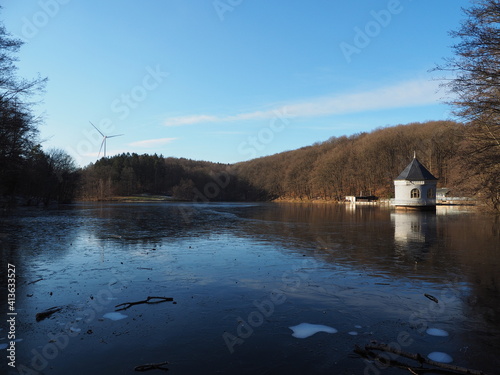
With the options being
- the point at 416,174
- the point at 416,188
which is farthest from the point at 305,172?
the point at 416,188

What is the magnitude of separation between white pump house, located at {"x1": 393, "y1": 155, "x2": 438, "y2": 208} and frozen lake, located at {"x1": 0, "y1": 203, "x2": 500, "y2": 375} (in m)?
33.3

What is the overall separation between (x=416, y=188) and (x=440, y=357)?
43861 mm

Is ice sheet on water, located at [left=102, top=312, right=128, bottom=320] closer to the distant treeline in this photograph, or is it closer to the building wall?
the building wall

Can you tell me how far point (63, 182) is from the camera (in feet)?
239

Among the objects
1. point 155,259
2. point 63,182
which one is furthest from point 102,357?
point 63,182

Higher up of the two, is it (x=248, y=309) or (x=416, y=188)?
(x=416, y=188)

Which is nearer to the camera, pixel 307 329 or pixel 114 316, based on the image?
pixel 307 329

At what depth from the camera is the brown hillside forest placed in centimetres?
8956

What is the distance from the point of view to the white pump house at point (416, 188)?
4394cm

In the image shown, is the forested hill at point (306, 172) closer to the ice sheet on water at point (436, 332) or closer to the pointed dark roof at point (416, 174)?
the pointed dark roof at point (416, 174)

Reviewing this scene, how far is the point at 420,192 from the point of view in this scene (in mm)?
44281

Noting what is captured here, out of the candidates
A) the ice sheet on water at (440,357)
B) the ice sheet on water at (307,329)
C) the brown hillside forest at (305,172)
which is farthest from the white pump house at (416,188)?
the ice sheet on water at (440,357)

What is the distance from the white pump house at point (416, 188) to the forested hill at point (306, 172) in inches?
783

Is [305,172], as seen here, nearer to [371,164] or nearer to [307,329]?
[371,164]
